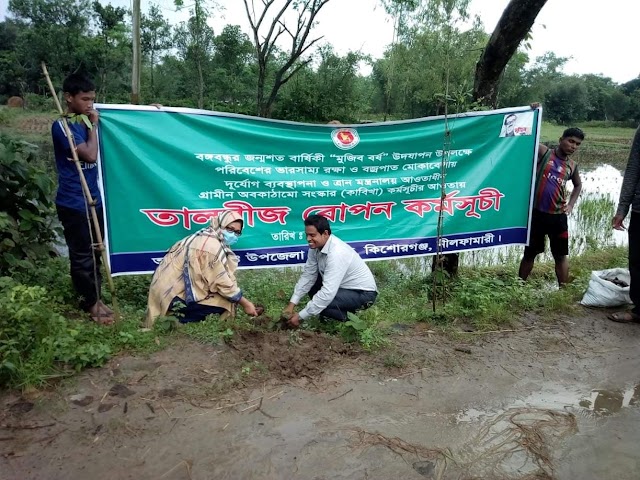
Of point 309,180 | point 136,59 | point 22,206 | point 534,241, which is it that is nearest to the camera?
point 22,206

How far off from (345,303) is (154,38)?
94.0ft

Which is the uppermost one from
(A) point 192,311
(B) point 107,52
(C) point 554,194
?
(B) point 107,52

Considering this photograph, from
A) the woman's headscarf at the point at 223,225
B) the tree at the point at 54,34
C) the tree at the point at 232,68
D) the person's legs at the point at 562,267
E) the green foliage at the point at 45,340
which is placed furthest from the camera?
the tree at the point at 54,34

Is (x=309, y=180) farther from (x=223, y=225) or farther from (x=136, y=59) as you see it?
(x=136, y=59)

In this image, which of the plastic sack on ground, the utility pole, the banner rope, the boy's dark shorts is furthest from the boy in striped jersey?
the utility pole

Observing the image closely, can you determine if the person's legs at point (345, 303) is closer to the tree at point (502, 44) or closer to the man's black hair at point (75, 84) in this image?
the tree at point (502, 44)

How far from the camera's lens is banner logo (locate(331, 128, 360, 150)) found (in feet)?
13.9

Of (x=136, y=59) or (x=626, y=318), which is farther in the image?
(x=136, y=59)

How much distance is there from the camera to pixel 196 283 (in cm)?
350

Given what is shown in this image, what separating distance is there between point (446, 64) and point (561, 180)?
5.69ft

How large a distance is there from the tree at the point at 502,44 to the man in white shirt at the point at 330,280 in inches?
80.5

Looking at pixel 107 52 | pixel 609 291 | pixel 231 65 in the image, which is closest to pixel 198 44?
pixel 231 65

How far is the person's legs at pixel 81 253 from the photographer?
11.2ft

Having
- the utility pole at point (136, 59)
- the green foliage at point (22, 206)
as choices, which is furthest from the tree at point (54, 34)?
the green foliage at point (22, 206)
